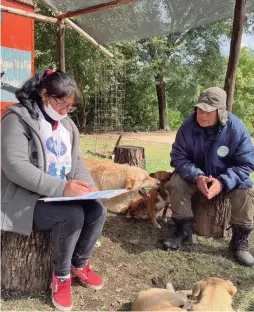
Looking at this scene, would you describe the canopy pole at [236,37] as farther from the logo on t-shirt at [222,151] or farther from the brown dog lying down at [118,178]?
the brown dog lying down at [118,178]

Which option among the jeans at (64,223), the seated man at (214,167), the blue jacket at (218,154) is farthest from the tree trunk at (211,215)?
the jeans at (64,223)

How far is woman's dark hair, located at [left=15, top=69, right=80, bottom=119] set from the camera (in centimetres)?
272

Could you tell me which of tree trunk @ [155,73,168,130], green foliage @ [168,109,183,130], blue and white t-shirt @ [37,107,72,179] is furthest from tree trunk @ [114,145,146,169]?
green foliage @ [168,109,183,130]

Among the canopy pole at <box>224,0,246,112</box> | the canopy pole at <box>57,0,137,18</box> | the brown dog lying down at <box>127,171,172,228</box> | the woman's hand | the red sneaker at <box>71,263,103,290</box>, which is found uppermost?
the canopy pole at <box>57,0,137,18</box>

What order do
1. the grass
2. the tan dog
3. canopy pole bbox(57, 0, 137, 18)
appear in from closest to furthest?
1. the tan dog
2. the grass
3. canopy pole bbox(57, 0, 137, 18)

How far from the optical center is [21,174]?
2.53 m

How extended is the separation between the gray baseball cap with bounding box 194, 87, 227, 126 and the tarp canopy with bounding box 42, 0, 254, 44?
8.92 ft

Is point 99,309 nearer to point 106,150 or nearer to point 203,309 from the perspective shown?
point 203,309

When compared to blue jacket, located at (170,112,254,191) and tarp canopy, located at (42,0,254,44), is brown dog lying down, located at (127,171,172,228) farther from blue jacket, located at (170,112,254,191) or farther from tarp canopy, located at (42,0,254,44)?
tarp canopy, located at (42,0,254,44)

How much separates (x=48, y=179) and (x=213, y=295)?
1.33m

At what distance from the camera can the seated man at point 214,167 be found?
3740 millimetres

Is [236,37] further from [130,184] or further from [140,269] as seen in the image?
A: [140,269]

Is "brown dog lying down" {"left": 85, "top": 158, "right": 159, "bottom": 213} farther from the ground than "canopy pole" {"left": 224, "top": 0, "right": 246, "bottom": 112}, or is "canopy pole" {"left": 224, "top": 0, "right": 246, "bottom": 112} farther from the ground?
"canopy pole" {"left": 224, "top": 0, "right": 246, "bottom": 112}

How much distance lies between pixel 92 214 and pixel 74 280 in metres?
0.63
